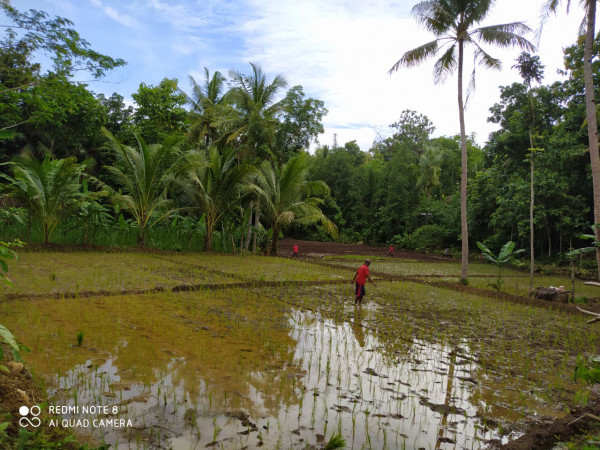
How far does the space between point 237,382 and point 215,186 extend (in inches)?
457

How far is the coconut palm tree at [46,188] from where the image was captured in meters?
10.5

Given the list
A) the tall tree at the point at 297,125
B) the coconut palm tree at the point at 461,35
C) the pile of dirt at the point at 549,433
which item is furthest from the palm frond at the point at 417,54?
the pile of dirt at the point at 549,433

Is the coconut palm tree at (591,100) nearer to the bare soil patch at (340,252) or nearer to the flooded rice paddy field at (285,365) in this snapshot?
the flooded rice paddy field at (285,365)

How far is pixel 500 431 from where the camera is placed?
2.91 metres

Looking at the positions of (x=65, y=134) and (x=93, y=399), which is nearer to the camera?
(x=93, y=399)

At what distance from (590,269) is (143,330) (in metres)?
19.1

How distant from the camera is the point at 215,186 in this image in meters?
14.4

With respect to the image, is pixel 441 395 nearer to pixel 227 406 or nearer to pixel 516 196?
pixel 227 406

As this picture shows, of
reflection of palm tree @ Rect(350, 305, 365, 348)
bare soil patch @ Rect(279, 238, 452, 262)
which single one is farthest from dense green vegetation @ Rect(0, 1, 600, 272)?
reflection of palm tree @ Rect(350, 305, 365, 348)

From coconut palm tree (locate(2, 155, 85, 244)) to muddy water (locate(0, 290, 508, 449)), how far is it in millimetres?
6380

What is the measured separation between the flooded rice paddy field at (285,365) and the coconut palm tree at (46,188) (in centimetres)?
378

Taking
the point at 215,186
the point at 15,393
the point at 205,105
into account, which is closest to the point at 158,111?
the point at 205,105

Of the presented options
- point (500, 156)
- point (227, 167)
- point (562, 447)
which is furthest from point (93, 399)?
point (500, 156)

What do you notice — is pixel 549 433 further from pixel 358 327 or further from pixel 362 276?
pixel 362 276
